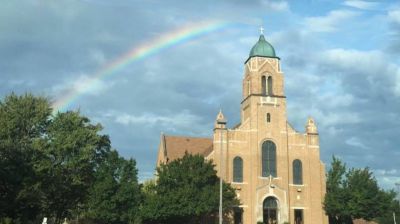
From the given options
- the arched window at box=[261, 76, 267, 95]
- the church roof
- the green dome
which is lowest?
the church roof

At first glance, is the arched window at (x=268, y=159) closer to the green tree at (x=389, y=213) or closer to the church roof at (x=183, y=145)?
the church roof at (x=183, y=145)

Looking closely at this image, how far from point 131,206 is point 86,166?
6207 mm

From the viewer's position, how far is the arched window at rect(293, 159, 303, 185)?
Result: 207ft

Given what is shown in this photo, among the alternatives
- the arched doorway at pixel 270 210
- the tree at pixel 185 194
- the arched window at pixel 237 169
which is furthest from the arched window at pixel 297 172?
the tree at pixel 185 194

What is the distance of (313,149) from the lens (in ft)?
210

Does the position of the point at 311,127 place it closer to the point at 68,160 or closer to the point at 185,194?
the point at 185,194

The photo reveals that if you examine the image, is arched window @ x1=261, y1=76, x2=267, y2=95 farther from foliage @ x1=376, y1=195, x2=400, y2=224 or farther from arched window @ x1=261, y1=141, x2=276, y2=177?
foliage @ x1=376, y1=195, x2=400, y2=224

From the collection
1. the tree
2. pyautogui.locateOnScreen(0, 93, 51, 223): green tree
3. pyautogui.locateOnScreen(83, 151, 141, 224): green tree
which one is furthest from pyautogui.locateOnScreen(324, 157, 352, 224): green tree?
pyautogui.locateOnScreen(0, 93, 51, 223): green tree

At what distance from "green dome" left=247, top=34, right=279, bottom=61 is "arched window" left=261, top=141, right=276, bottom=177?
10.8 meters

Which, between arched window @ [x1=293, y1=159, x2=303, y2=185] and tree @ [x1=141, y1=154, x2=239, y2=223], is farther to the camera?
arched window @ [x1=293, y1=159, x2=303, y2=185]

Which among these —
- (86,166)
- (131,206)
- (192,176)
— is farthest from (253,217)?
(86,166)

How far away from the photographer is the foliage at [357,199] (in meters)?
59.7

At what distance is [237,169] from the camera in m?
61.6

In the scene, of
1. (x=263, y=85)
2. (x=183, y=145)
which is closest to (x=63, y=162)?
(x=183, y=145)
